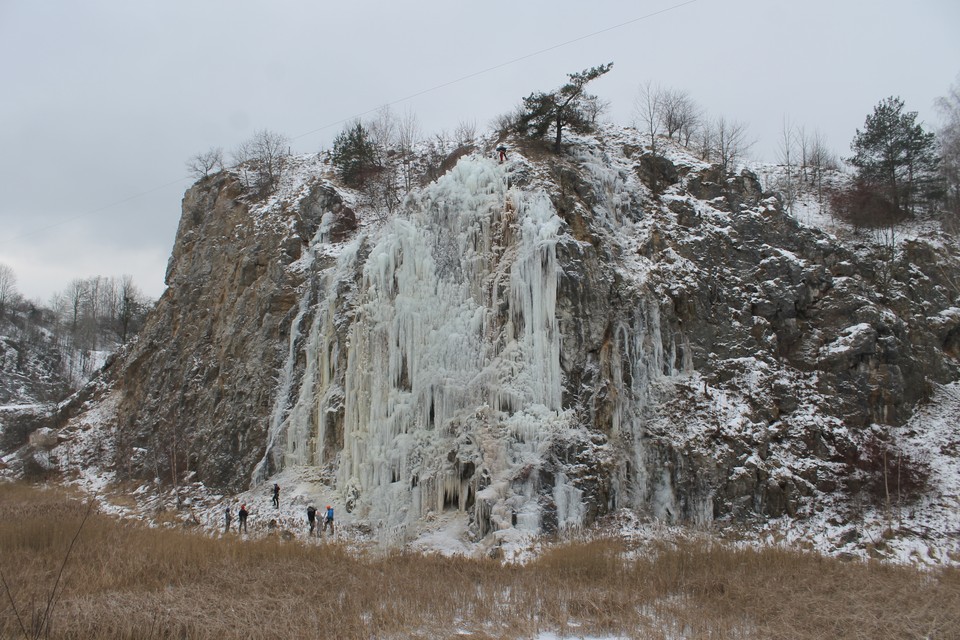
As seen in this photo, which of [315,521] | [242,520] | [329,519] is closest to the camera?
[329,519]

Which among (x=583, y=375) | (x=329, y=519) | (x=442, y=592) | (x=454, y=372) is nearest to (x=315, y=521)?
(x=329, y=519)

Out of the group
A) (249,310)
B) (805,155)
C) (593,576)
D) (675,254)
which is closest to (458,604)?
(593,576)

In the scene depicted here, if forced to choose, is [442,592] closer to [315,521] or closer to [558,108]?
[315,521]

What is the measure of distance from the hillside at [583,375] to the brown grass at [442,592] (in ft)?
9.56

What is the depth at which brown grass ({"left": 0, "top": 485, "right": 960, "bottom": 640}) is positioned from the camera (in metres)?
7.80

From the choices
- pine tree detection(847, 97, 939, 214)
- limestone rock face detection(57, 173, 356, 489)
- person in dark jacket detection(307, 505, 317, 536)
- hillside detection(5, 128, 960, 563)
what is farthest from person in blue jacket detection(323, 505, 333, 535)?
pine tree detection(847, 97, 939, 214)

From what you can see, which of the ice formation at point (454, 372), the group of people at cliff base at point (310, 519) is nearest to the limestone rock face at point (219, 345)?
the ice formation at point (454, 372)

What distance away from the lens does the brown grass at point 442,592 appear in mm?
7797

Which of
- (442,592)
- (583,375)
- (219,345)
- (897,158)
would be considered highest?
(897,158)

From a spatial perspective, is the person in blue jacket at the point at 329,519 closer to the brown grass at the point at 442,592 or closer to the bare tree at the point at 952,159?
the brown grass at the point at 442,592

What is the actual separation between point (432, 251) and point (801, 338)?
1185 cm

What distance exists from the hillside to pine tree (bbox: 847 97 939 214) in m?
2.81

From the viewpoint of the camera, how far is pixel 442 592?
941cm

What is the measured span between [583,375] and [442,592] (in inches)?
319
